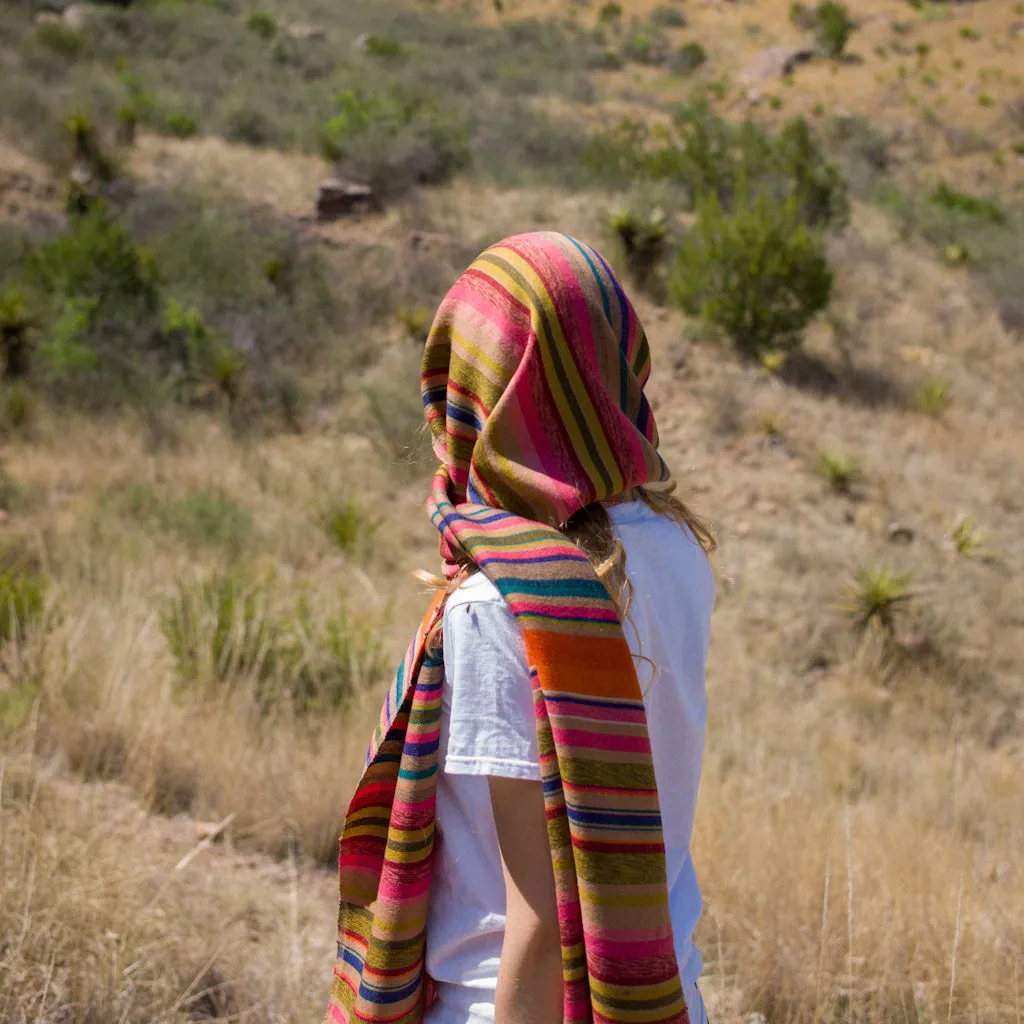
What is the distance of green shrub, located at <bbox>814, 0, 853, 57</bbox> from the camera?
3012 cm

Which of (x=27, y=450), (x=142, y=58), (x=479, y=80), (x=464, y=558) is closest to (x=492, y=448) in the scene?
(x=464, y=558)

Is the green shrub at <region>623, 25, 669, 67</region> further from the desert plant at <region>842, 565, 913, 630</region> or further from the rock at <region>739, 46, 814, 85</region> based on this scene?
the desert plant at <region>842, 565, 913, 630</region>

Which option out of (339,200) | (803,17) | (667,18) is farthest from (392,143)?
(803,17)

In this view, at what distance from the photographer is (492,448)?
3.63ft

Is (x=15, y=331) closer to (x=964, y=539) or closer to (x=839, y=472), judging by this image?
(x=839, y=472)

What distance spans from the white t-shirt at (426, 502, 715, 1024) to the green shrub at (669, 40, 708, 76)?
31.4m

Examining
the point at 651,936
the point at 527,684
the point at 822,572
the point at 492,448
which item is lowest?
the point at 822,572

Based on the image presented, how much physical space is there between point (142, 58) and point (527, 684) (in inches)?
774

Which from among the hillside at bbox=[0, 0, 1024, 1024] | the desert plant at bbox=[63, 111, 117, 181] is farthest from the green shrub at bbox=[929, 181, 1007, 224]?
the desert plant at bbox=[63, 111, 117, 181]

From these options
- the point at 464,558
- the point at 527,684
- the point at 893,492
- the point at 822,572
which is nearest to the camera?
the point at 527,684

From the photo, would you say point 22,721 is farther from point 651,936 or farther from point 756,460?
point 756,460

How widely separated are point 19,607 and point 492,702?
3.33 metres

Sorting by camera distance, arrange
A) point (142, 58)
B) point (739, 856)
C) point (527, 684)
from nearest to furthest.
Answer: point (527, 684)
point (739, 856)
point (142, 58)

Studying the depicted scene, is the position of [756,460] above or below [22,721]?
below
